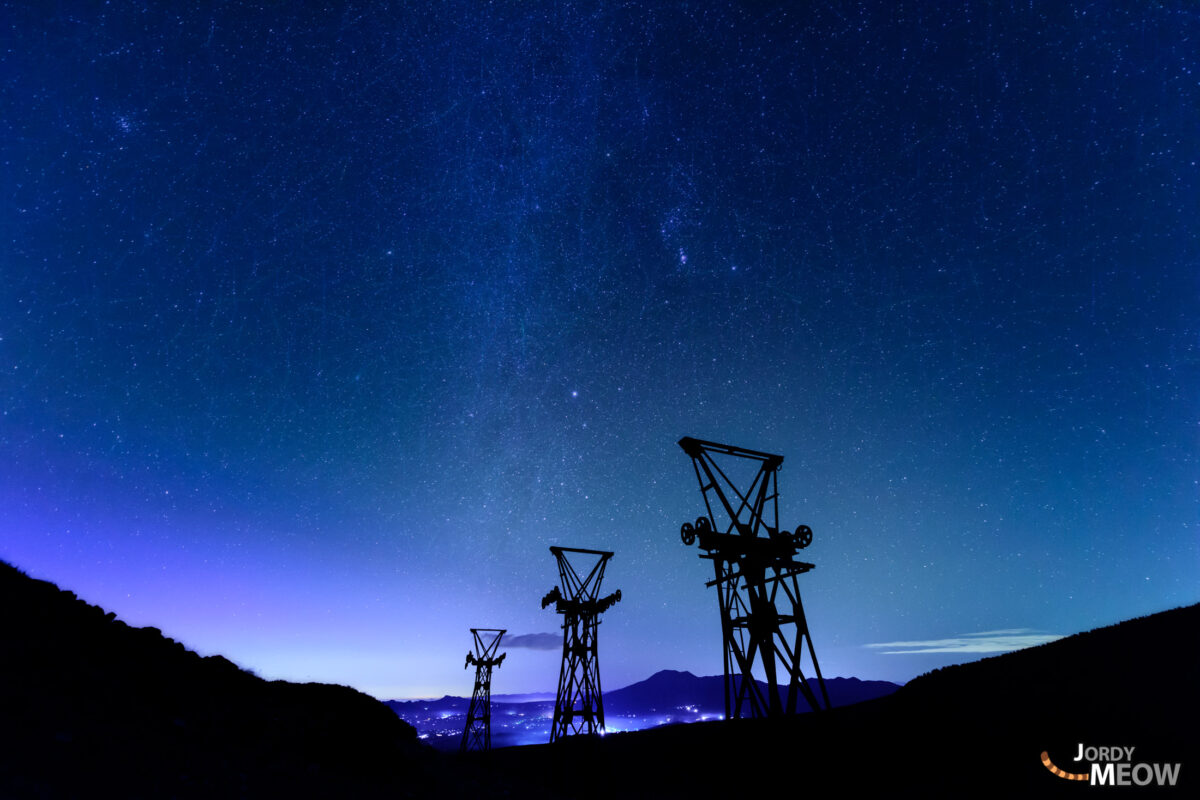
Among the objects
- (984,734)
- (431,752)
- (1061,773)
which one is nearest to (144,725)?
(431,752)

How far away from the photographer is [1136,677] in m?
17.3

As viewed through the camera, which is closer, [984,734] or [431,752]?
[984,734]

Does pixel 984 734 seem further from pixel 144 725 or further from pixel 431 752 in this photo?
pixel 144 725

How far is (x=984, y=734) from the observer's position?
17.4 meters

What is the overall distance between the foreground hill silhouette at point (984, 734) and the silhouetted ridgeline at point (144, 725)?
846cm

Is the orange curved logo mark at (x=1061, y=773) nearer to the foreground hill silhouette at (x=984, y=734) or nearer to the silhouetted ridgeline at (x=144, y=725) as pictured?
the foreground hill silhouette at (x=984, y=734)

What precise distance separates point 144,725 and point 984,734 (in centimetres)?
2189

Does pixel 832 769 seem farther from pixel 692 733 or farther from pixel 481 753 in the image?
pixel 481 753

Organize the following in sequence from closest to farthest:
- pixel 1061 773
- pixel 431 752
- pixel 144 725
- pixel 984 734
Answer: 1. pixel 144 725
2. pixel 1061 773
3. pixel 984 734
4. pixel 431 752

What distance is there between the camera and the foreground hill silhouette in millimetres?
14570

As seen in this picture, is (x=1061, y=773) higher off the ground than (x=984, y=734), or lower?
lower

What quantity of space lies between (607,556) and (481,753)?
18014 millimetres

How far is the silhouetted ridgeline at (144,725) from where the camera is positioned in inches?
284

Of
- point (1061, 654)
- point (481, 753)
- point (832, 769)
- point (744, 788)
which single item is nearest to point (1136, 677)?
point (1061, 654)
